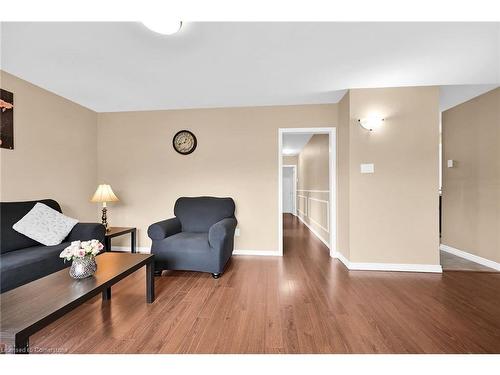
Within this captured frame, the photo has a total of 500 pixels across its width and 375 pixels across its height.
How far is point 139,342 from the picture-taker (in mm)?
1312

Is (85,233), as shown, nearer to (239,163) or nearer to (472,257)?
(239,163)

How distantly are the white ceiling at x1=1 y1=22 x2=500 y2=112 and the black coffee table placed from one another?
1.83 metres

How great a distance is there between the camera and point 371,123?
2539 millimetres

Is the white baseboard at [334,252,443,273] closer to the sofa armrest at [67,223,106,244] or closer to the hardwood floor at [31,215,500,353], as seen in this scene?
the hardwood floor at [31,215,500,353]

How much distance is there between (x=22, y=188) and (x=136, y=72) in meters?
1.86

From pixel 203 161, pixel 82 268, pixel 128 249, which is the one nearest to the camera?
pixel 82 268

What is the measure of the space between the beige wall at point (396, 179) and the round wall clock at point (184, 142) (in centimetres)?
232

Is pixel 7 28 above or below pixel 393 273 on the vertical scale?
above

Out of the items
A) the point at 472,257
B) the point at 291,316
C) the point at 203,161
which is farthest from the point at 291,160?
the point at 291,316

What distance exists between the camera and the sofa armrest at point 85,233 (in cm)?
225

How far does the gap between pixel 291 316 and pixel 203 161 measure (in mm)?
2458
